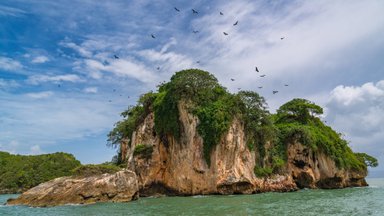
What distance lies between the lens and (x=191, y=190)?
3653 cm

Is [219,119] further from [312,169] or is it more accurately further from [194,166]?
[312,169]

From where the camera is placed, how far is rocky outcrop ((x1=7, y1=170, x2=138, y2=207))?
28.6 meters

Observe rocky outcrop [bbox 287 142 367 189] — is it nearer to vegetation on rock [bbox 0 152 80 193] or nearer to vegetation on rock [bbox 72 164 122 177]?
vegetation on rock [bbox 72 164 122 177]

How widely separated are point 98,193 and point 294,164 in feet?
82.1

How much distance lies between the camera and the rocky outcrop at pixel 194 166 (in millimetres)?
36281

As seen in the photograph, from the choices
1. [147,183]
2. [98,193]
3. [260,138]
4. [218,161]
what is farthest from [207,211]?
[260,138]

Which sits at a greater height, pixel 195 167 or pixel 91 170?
pixel 195 167

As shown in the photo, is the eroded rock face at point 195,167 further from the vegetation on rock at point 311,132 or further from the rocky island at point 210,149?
the vegetation on rock at point 311,132

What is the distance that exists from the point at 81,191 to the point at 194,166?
39.4 ft

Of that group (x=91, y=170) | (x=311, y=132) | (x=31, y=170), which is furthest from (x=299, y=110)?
(x=31, y=170)

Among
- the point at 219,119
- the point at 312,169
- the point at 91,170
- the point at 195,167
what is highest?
the point at 219,119

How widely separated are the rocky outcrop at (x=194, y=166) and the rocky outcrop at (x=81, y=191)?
7.34 m

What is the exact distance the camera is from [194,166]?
3697cm

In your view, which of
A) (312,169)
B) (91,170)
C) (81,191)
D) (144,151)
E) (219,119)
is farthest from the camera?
(312,169)
